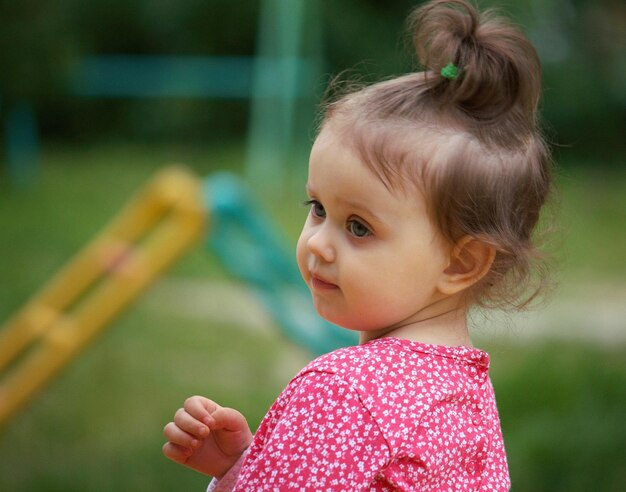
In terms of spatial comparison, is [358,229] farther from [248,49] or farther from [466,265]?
[248,49]

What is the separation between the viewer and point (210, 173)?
39.7ft

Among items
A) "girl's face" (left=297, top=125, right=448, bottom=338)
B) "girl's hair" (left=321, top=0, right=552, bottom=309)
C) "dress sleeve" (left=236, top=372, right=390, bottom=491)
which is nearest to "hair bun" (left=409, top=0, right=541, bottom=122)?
"girl's hair" (left=321, top=0, right=552, bottom=309)

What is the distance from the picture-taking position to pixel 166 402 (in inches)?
190

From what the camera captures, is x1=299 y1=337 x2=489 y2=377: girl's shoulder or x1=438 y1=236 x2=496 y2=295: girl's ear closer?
x1=299 y1=337 x2=489 y2=377: girl's shoulder

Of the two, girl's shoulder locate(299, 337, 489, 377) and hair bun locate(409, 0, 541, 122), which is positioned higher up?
hair bun locate(409, 0, 541, 122)

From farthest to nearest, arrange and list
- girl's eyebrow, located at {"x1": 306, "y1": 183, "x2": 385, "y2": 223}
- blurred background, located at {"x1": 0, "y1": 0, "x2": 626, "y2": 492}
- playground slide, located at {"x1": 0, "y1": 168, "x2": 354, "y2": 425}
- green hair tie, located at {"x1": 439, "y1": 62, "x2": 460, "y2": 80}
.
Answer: blurred background, located at {"x1": 0, "y1": 0, "x2": 626, "y2": 492}, playground slide, located at {"x1": 0, "y1": 168, "x2": 354, "y2": 425}, green hair tie, located at {"x1": 439, "y1": 62, "x2": 460, "y2": 80}, girl's eyebrow, located at {"x1": 306, "y1": 183, "x2": 385, "y2": 223}

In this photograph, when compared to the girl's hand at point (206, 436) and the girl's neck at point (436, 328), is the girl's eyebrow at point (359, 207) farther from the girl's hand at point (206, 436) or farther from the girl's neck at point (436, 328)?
the girl's hand at point (206, 436)

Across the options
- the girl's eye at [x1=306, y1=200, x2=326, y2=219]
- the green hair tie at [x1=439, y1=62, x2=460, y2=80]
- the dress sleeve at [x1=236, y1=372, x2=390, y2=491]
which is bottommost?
the dress sleeve at [x1=236, y1=372, x2=390, y2=491]

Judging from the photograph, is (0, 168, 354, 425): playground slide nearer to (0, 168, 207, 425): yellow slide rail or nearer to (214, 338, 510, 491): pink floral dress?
(0, 168, 207, 425): yellow slide rail

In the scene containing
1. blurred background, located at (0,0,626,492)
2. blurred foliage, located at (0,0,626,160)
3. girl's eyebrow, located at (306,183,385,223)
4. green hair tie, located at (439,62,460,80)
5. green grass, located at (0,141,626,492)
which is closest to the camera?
girl's eyebrow, located at (306,183,385,223)

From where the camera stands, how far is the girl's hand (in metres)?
1.71

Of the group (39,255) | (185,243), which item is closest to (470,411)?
(185,243)

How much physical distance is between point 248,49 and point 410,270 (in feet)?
48.7

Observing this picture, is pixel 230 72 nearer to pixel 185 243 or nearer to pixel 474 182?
pixel 185 243
